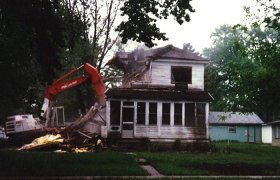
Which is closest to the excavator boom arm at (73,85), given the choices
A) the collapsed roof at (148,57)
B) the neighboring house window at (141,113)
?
the neighboring house window at (141,113)

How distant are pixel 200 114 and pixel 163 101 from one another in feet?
10.5

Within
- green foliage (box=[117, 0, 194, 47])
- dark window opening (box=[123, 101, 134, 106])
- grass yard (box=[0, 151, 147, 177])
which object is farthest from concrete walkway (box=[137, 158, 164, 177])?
dark window opening (box=[123, 101, 134, 106])

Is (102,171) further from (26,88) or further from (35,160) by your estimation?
(26,88)

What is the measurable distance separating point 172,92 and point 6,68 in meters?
16.5

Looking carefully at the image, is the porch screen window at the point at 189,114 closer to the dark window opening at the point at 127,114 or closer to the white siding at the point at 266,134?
the dark window opening at the point at 127,114

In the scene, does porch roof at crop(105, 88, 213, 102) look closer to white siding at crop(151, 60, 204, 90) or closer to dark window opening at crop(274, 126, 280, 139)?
white siding at crop(151, 60, 204, 90)

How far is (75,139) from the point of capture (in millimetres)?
30156

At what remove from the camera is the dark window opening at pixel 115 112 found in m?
33.2

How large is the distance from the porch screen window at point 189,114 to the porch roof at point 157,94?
72cm

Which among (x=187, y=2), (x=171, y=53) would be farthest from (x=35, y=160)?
(x=171, y=53)

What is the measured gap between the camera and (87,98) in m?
43.8

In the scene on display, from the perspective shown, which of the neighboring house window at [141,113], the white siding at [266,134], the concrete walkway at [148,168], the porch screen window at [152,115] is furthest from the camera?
the white siding at [266,134]

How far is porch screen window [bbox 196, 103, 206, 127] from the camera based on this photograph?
32.7 metres

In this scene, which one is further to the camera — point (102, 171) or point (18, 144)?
point (18, 144)
